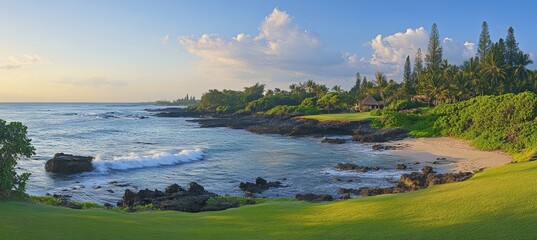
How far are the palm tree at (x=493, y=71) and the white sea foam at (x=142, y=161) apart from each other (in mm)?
53452

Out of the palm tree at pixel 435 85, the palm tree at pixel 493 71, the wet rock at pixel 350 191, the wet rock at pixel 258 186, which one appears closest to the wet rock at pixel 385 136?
the palm tree at pixel 435 85

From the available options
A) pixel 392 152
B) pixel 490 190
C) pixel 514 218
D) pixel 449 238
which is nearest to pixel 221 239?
pixel 449 238

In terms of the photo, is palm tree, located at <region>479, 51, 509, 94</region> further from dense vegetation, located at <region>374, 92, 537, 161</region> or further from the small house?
the small house

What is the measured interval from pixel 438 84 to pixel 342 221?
236ft

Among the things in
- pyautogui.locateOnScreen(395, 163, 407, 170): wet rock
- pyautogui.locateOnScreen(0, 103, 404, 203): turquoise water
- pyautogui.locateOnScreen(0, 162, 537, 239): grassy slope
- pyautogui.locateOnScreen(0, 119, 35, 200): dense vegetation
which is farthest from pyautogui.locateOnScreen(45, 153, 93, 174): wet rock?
pyautogui.locateOnScreen(395, 163, 407, 170): wet rock

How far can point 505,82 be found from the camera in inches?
2827

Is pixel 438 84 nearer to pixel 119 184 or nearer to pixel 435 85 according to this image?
pixel 435 85

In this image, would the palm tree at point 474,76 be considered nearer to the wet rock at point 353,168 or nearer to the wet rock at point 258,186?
the wet rock at point 353,168

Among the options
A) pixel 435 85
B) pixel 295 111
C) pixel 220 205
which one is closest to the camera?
pixel 220 205

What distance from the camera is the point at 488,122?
44.5 metres

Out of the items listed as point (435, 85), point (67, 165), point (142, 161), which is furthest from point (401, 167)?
point (435, 85)

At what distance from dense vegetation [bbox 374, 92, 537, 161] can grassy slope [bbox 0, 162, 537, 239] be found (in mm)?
18823

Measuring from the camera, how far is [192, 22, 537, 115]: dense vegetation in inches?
Answer: 2817

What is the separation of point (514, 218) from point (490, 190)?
3.58 m
